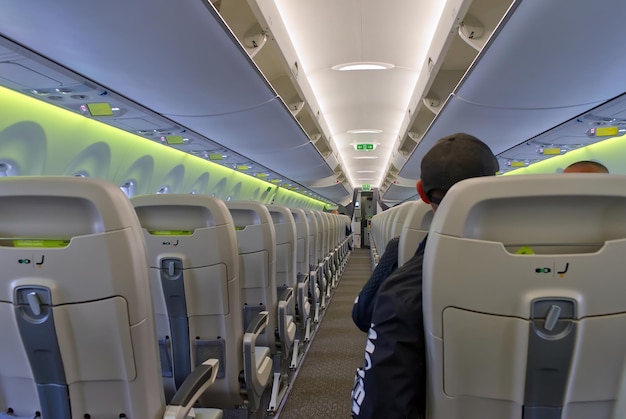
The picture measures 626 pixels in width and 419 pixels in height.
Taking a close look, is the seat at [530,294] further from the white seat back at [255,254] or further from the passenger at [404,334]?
the white seat back at [255,254]

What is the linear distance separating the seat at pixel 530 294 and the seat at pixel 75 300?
0.98m

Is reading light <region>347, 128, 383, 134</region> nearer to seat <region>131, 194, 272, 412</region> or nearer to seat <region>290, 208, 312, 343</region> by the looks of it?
seat <region>290, 208, 312, 343</region>

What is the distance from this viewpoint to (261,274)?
3.15 metres

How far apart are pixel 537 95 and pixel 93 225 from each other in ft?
12.2

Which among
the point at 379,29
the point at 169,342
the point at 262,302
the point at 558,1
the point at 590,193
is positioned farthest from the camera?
the point at 379,29

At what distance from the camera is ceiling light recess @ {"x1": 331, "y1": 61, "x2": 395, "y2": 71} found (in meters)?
6.74

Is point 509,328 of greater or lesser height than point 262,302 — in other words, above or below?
above

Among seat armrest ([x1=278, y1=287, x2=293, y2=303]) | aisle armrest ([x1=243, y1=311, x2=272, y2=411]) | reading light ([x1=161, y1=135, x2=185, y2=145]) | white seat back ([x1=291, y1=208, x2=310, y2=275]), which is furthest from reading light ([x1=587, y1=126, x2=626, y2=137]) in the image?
reading light ([x1=161, y1=135, x2=185, y2=145])

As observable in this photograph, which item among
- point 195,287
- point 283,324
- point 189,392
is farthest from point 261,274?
point 189,392

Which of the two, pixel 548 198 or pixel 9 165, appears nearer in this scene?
pixel 548 198

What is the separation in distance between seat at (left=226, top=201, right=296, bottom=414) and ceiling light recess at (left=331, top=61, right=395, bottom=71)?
14.6 feet

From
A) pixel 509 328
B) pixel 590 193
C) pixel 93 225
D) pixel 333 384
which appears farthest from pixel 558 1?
pixel 333 384

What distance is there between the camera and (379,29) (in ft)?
18.2

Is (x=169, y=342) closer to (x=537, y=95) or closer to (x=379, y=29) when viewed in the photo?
(x=537, y=95)
